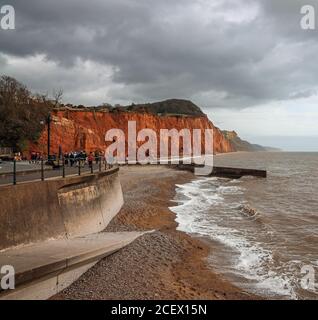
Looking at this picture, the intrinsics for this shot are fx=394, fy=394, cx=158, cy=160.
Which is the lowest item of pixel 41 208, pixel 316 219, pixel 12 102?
pixel 316 219

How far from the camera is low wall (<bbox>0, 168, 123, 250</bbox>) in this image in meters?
10.3

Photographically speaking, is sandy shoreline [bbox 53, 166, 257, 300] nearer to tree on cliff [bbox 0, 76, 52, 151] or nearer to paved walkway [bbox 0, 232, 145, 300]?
paved walkway [bbox 0, 232, 145, 300]

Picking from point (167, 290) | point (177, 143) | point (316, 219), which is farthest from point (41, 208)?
point (177, 143)

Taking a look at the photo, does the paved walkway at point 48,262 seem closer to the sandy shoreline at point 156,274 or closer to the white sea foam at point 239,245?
the sandy shoreline at point 156,274

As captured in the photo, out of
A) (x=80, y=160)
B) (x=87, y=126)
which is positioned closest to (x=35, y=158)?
(x=80, y=160)

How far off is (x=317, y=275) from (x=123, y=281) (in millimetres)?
6225

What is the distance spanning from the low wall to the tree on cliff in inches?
897

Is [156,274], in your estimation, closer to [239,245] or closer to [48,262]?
[48,262]

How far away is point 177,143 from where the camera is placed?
128250mm

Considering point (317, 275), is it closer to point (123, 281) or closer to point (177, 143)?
point (123, 281)

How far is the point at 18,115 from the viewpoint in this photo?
4450cm

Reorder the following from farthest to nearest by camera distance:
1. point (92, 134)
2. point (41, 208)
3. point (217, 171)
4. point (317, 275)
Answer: point (92, 134), point (217, 171), point (317, 275), point (41, 208)

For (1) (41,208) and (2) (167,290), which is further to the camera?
(1) (41,208)

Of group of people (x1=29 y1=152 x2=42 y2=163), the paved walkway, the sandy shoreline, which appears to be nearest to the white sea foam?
the sandy shoreline
